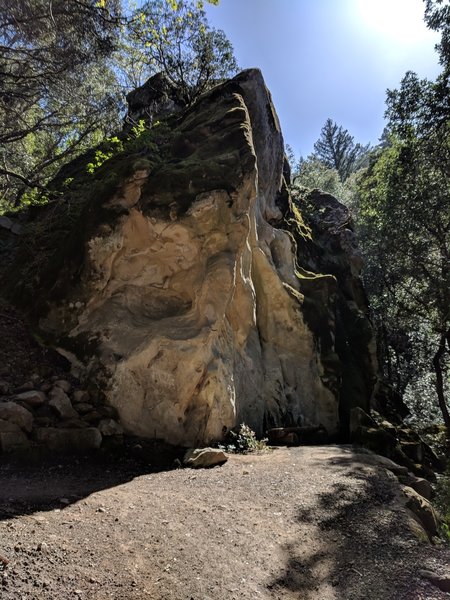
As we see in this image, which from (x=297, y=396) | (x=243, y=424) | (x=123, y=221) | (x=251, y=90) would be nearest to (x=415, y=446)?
(x=297, y=396)

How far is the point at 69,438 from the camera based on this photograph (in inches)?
240

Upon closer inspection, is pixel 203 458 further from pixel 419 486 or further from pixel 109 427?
pixel 419 486

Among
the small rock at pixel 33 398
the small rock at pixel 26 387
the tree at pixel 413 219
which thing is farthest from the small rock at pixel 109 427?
the tree at pixel 413 219

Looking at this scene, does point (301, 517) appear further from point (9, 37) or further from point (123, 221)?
point (9, 37)

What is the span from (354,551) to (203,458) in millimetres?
2958

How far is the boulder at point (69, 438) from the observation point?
5.92 metres

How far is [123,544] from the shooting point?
12.3ft

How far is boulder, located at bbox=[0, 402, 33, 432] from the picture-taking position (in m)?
5.80

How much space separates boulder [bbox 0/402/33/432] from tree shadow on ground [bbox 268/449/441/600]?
12.2 feet

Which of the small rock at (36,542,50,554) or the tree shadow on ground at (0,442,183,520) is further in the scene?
the tree shadow on ground at (0,442,183,520)

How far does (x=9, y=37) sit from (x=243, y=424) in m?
8.79

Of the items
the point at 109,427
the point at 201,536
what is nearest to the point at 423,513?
the point at 201,536

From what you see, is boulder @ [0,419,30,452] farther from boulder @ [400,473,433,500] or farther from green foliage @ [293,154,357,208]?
green foliage @ [293,154,357,208]

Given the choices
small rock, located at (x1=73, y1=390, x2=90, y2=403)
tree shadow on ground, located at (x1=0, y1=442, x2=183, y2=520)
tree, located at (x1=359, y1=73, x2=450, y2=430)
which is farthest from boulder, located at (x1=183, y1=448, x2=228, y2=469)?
tree, located at (x1=359, y1=73, x2=450, y2=430)
